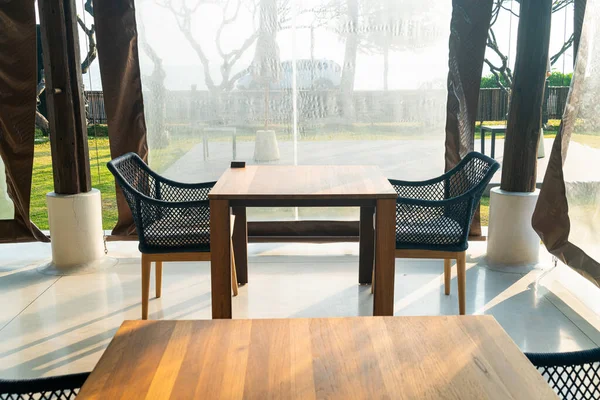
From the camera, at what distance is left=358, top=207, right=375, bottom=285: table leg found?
3834 millimetres

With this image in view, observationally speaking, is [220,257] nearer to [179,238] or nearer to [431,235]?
[179,238]

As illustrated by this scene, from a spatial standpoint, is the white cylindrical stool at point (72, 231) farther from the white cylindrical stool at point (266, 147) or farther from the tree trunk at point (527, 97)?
the tree trunk at point (527, 97)

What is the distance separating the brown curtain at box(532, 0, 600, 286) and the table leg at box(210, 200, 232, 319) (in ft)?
6.01

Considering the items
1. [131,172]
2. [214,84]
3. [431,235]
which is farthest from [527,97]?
[131,172]

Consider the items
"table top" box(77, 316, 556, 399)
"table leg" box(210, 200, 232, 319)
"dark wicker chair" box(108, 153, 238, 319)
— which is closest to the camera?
"table top" box(77, 316, 556, 399)

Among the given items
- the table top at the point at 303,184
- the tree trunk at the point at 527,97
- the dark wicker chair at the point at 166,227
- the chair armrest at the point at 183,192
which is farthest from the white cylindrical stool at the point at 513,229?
the dark wicker chair at the point at 166,227

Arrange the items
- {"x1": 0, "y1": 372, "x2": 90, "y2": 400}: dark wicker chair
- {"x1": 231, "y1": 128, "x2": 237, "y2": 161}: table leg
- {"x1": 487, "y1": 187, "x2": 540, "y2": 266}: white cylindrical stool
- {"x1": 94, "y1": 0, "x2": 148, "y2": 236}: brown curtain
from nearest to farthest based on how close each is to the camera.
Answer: {"x1": 0, "y1": 372, "x2": 90, "y2": 400}: dark wicker chair < {"x1": 487, "y1": 187, "x2": 540, "y2": 266}: white cylindrical stool < {"x1": 94, "y1": 0, "x2": 148, "y2": 236}: brown curtain < {"x1": 231, "y1": 128, "x2": 237, "y2": 161}: table leg

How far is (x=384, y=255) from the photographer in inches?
120

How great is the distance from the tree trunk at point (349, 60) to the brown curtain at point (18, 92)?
206 cm

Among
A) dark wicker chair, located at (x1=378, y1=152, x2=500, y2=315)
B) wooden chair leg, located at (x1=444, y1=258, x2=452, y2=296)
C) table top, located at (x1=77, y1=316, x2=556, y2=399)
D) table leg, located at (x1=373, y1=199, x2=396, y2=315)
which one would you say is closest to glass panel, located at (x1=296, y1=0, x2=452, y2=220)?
wooden chair leg, located at (x1=444, y1=258, x2=452, y2=296)

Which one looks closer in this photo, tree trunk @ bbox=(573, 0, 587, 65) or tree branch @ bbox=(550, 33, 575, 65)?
tree trunk @ bbox=(573, 0, 587, 65)

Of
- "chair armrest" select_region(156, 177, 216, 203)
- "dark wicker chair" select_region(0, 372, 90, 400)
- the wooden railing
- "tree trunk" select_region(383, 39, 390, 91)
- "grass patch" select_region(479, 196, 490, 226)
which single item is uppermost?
"tree trunk" select_region(383, 39, 390, 91)

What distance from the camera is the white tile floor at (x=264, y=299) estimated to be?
124 inches

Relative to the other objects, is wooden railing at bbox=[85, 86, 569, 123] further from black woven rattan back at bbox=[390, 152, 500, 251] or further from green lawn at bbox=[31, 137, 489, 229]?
black woven rattan back at bbox=[390, 152, 500, 251]
